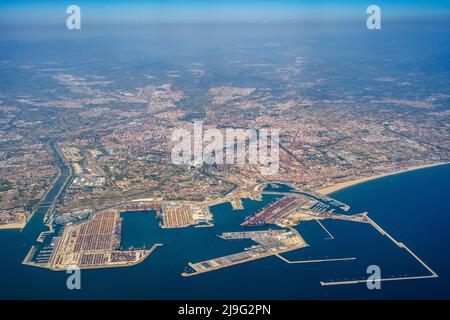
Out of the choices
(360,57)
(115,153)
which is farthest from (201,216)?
(360,57)

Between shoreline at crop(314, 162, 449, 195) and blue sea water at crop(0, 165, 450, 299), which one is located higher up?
shoreline at crop(314, 162, 449, 195)

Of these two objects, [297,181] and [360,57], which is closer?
[297,181]

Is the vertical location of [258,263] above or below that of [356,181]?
below

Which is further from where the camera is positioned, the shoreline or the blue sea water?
the shoreline

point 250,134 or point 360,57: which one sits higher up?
point 360,57
